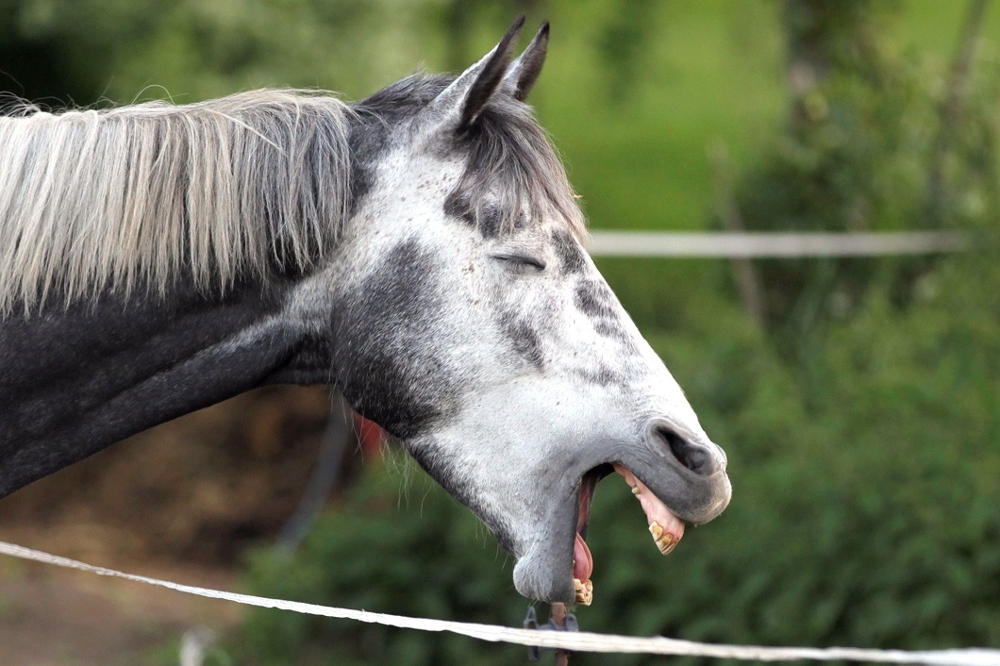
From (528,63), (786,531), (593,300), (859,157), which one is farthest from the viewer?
(859,157)

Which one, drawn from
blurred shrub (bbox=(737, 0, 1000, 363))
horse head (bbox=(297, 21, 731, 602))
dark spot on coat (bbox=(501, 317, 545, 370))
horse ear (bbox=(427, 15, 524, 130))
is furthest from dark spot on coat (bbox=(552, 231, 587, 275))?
blurred shrub (bbox=(737, 0, 1000, 363))

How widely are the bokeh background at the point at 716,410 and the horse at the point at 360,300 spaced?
444 millimetres

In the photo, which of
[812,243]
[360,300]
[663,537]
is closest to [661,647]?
[663,537]

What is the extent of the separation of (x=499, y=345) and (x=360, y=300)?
268 millimetres

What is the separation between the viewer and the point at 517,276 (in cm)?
193

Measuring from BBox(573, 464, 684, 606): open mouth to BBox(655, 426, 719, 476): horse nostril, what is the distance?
0.08m

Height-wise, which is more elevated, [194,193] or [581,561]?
[194,193]

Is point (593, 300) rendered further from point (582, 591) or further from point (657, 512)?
point (582, 591)

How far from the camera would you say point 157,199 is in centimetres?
194

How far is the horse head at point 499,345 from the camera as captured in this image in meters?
1.88

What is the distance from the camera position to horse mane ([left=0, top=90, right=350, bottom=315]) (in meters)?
1.90

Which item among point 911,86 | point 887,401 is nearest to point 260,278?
point 887,401

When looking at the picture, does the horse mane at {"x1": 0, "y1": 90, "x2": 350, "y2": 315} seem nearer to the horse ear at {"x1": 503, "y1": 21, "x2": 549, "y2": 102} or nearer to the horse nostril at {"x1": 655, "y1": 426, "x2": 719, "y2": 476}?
the horse ear at {"x1": 503, "y1": 21, "x2": 549, "y2": 102}

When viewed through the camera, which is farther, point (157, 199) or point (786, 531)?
point (786, 531)
